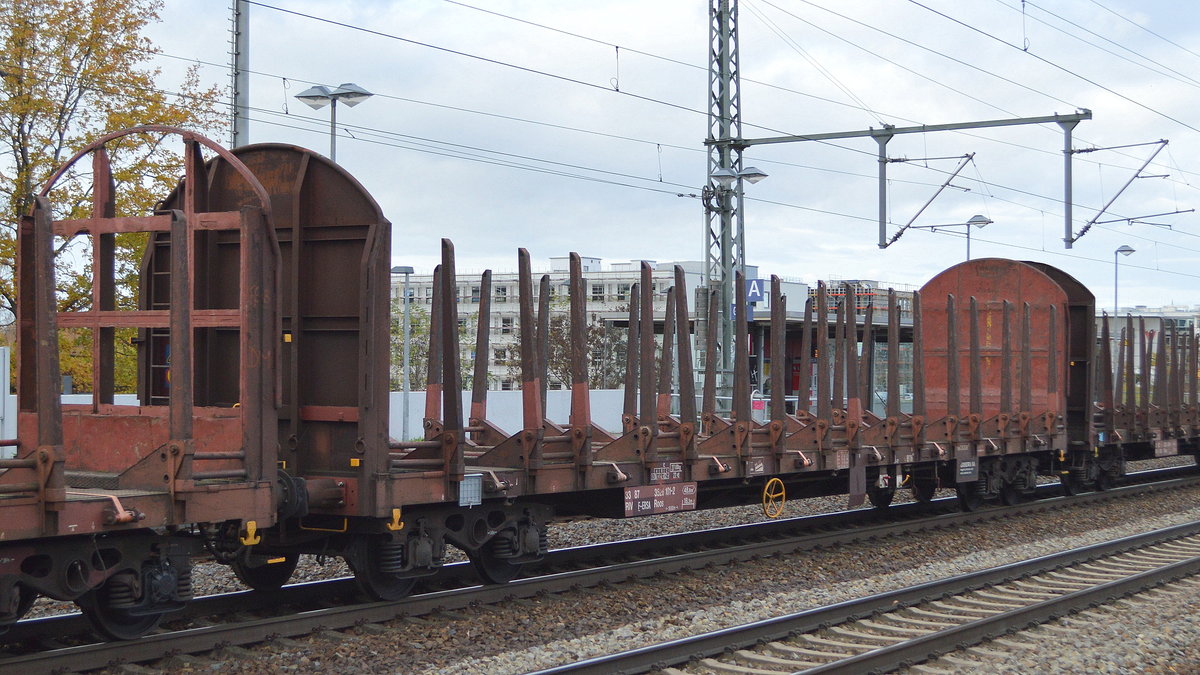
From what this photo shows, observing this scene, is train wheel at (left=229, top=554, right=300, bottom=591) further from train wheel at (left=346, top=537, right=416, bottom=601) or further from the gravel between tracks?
the gravel between tracks

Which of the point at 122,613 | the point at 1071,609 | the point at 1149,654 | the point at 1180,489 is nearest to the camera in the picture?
the point at 122,613

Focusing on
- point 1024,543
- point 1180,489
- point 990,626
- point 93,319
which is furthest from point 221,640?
point 1180,489

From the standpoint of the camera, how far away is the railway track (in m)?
7.74

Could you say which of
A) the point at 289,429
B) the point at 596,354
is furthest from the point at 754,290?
the point at 596,354

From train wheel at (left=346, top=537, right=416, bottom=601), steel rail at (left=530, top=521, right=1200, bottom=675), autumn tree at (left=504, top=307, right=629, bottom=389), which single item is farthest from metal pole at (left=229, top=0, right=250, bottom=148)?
autumn tree at (left=504, top=307, right=629, bottom=389)

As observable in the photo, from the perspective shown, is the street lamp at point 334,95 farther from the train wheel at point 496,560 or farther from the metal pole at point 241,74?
the train wheel at point 496,560

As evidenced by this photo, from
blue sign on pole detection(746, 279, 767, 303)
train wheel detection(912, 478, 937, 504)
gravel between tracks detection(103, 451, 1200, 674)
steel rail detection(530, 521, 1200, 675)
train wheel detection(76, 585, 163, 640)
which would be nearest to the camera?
train wheel detection(76, 585, 163, 640)

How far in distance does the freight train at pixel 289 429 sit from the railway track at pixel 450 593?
0.28 meters

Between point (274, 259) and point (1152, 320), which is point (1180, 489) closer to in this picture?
point (1152, 320)

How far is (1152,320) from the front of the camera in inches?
1179

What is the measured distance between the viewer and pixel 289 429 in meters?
9.22

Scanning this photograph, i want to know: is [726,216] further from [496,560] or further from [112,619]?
[112,619]

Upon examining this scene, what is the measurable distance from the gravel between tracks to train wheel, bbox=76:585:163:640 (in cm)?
35

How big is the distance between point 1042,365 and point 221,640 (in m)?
15.7
